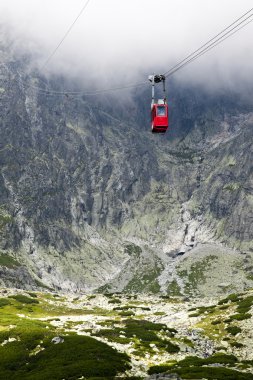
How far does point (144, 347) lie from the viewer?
2395 inches

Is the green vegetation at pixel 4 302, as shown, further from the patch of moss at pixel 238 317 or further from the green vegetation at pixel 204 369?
the green vegetation at pixel 204 369

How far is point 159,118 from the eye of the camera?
4388 cm

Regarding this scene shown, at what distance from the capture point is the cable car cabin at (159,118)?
143ft

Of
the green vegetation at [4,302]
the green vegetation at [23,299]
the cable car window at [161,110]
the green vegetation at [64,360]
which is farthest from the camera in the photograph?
the green vegetation at [23,299]

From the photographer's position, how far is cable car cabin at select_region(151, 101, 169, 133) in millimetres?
43688

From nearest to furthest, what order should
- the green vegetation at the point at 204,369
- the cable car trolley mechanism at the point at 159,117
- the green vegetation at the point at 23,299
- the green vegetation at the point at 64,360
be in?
1. the cable car trolley mechanism at the point at 159,117
2. the green vegetation at the point at 204,369
3. the green vegetation at the point at 64,360
4. the green vegetation at the point at 23,299

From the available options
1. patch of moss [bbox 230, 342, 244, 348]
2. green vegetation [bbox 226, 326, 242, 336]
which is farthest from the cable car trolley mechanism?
green vegetation [bbox 226, 326, 242, 336]

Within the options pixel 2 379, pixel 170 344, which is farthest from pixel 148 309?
pixel 2 379

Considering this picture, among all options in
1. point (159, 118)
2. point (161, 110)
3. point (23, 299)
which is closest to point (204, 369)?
point (159, 118)

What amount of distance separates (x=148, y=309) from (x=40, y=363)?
6644 centimetres

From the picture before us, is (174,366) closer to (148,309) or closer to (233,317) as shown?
(233,317)

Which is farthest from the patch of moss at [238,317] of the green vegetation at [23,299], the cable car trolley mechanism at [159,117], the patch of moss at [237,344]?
the green vegetation at [23,299]

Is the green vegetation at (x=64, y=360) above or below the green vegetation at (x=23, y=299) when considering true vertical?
above

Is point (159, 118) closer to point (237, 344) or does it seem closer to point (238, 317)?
point (237, 344)
